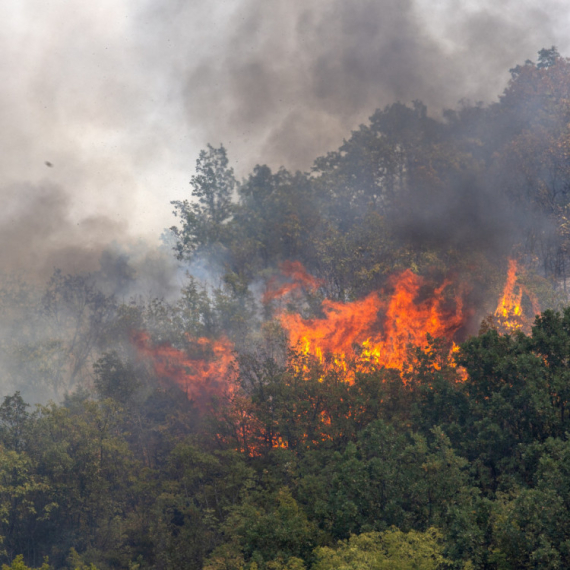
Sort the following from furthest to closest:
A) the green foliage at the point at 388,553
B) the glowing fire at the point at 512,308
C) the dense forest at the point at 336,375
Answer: the glowing fire at the point at 512,308 < the dense forest at the point at 336,375 < the green foliage at the point at 388,553

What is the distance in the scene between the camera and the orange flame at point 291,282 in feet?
168

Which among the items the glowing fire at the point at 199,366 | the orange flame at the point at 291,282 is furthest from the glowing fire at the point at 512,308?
the glowing fire at the point at 199,366

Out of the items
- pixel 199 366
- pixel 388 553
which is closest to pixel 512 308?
pixel 199 366

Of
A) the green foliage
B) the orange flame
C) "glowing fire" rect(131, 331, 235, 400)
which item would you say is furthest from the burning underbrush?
the green foliage

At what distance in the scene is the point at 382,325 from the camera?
136 ft

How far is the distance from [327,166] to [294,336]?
2311cm

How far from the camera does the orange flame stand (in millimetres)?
51250

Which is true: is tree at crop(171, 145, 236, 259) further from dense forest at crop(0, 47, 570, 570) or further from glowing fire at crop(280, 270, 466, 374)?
glowing fire at crop(280, 270, 466, 374)

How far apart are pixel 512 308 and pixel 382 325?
31.9 feet

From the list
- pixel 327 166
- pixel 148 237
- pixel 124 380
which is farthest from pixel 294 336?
pixel 148 237

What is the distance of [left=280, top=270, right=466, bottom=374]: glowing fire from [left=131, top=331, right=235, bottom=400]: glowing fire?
631 cm

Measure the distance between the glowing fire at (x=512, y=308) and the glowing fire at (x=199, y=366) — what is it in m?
20.1

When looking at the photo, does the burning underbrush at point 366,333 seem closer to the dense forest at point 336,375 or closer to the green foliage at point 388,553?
the dense forest at point 336,375

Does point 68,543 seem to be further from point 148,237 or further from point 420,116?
point 148,237
